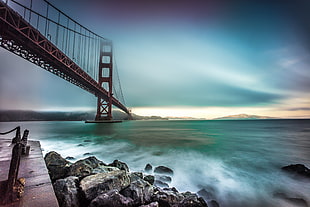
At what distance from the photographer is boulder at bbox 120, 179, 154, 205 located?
2600mm

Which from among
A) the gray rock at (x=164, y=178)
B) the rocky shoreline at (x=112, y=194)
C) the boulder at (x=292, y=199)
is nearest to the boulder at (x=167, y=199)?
the rocky shoreline at (x=112, y=194)

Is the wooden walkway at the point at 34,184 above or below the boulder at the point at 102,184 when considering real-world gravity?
above

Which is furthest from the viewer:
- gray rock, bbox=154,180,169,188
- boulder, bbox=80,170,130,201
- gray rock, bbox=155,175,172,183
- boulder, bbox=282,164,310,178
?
boulder, bbox=282,164,310,178

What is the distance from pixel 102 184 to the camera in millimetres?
2676

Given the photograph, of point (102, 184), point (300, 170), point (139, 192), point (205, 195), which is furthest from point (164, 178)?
point (300, 170)

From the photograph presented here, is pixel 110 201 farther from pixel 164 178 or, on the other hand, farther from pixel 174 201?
pixel 164 178

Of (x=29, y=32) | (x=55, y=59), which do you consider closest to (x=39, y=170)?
(x=29, y=32)

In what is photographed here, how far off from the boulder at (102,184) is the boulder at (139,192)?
0.67 feet

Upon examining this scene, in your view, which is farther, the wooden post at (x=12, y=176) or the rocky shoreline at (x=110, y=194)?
the rocky shoreline at (x=110, y=194)

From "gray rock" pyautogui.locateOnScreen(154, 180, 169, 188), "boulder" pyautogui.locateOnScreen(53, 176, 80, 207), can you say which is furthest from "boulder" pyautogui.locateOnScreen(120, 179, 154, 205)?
"gray rock" pyautogui.locateOnScreen(154, 180, 169, 188)

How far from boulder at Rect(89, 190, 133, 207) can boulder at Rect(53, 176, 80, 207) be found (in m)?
0.39

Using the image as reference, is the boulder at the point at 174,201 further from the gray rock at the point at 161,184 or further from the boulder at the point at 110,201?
the gray rock at the point at 161,184

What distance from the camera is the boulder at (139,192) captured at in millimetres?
2600

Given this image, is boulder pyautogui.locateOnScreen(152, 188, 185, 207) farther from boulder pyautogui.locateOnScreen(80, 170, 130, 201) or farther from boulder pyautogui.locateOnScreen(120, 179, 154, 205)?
boulder pyautogui.locateOnScreen(80, 170, 130, 201)
